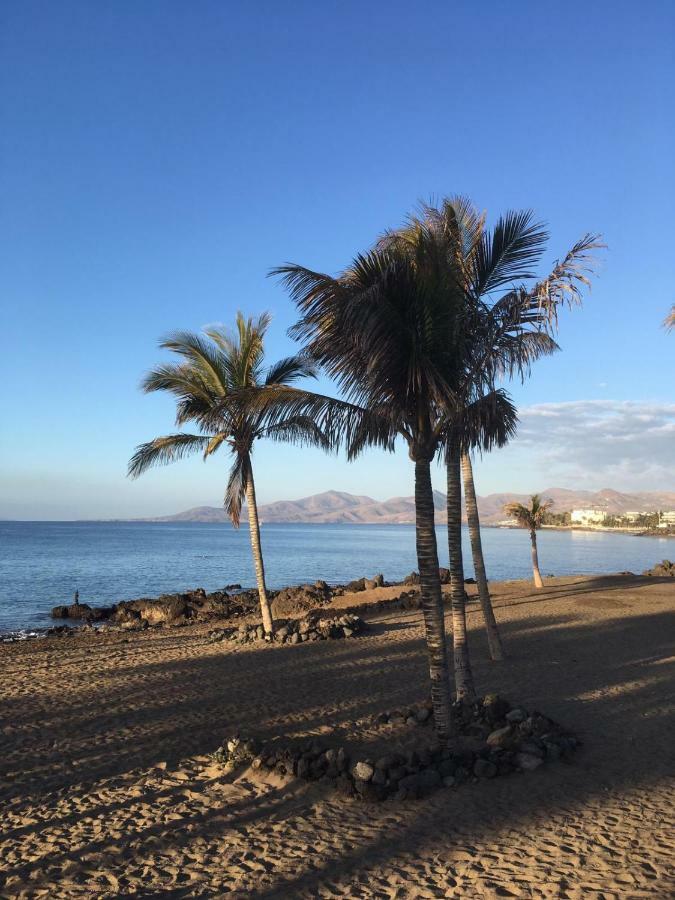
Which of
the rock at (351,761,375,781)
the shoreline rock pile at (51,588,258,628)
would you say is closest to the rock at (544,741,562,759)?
the rock at (351,761,375,781)

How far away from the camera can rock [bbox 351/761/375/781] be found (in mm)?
6859

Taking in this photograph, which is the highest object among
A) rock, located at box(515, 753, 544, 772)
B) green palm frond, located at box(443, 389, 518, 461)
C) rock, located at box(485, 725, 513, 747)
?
green palm frond, located at box(443, 389, 518, 461)

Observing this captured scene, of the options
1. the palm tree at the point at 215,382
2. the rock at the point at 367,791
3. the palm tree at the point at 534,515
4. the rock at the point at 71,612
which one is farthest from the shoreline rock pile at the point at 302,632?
the rock at the point at 71,612

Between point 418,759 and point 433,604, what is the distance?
1.69 meters

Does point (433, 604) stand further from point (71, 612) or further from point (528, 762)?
point (71, 612)

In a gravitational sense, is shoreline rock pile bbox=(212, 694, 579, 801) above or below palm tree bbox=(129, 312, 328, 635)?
below

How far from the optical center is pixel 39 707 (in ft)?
35.1

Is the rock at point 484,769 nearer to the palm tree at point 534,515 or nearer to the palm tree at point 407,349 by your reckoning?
the palm tree at point 407,349

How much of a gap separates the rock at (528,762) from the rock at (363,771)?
1.72 m

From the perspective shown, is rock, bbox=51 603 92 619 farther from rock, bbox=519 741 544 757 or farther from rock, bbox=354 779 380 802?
rock, bbox=519 741 544 757

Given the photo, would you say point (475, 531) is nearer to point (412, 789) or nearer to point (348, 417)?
point (348, 417)

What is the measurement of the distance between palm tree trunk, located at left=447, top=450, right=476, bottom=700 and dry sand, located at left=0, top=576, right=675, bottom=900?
145 centimetres

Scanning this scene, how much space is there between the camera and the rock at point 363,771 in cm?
686

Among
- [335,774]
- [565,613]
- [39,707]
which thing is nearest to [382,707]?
[335,774]
